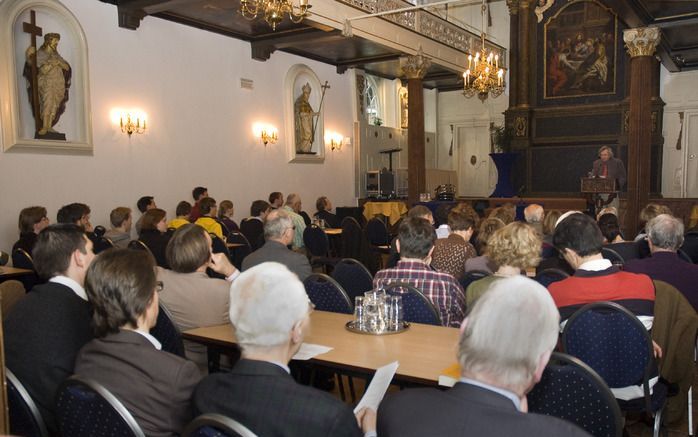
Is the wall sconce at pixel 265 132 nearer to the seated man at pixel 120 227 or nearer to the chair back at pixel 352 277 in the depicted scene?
the seated man at pixel 120 227

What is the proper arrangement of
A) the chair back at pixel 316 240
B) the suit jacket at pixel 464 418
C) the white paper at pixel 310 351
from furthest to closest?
the chair back at pixel 316 240 < the white paper at pixel 310 351 < the suit jacket at pixel 464 418

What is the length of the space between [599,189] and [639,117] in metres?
1.36

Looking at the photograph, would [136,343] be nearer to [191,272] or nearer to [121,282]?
[121,282]

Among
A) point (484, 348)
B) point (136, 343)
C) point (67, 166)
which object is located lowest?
point (136, 343)


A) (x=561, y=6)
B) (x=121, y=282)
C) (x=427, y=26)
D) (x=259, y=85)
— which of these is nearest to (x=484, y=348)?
(x=121, y=282)

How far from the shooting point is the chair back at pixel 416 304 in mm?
3135

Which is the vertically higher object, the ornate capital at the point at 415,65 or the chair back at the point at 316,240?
the ornate capital at the point at 415,65

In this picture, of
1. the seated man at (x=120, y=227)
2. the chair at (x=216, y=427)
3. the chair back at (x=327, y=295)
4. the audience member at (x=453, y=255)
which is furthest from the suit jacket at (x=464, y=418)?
the seated man at (x=120, y=227)

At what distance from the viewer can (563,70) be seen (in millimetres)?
14234

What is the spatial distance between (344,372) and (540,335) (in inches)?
50.5

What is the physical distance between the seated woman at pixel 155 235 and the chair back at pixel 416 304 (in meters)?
3.53

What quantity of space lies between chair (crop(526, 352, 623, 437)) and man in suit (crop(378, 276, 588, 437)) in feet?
1.71

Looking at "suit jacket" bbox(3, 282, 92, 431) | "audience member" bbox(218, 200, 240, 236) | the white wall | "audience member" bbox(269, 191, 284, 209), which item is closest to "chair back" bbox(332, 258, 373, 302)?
"suit jacket" bbox(3, 282, 92, 431)

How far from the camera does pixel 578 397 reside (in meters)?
1.92
